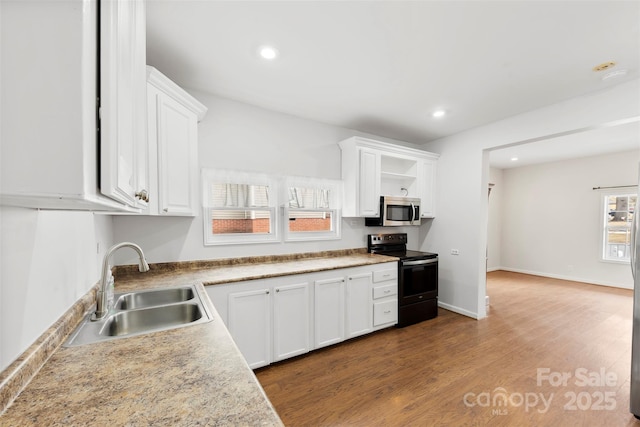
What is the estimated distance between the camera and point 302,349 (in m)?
2.69

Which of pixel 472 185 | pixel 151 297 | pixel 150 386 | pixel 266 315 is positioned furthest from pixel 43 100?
pixel 472 185

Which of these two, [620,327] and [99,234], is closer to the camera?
[99,234]

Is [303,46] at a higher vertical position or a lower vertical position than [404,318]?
higher

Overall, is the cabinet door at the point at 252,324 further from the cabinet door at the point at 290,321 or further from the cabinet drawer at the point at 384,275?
the cabinet drawer at the point at 384,275

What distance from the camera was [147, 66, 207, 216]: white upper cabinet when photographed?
80.7 inches

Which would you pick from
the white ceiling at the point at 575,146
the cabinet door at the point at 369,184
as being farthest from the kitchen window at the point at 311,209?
the white ceiling at the point at 575,146

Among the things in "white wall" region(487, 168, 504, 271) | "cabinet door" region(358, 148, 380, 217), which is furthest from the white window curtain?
"white wall" region(487, 168, 504, 271)

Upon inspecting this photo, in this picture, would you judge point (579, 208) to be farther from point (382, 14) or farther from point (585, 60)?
point (382, 14)

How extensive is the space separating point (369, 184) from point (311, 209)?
876 mm

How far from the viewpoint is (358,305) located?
10.2 feet

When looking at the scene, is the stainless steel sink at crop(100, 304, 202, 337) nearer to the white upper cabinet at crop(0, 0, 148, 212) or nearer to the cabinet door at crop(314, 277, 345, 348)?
the white upper cabinet at crop(0, 0, 148, 212)

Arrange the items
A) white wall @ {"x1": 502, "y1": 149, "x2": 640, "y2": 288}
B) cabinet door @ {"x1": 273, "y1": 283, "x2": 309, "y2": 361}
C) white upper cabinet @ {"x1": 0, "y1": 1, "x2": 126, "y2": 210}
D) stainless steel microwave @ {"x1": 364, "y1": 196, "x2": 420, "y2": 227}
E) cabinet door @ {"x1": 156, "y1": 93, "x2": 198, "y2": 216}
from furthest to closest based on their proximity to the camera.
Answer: white wall @ {"x1": 502, "y1": 149, "x2": 640, "y2": 288} → stainless steel microwave @ {"x1": 364, "y1": 196, "x2": 420, "y2": 227} → cabinet door @ {"x1": 273, "y1": 283, "x2": 309, "y2": 361} → cabinet door @ {"x1": 156, "y1": 93, "x2": 198, "y2": 216} → white upper cabinet @ {"x1": 0, "y1": 1, "x2": 126, "y2": 210}

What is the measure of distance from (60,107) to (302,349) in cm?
274

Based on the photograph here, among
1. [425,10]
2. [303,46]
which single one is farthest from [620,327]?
[303,46]
